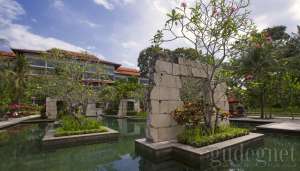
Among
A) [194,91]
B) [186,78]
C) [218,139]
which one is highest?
[186,78]

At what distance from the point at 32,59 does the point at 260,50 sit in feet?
113

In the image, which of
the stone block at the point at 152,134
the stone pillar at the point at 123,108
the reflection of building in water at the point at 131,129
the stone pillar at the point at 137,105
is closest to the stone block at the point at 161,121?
the stone block at the point at 152,134

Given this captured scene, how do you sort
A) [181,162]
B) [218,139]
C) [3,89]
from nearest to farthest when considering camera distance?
1. [181,162]
2. [218,139]
3. [3,89]

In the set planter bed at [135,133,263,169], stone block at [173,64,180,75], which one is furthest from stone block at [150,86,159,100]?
planter bed at [135,133,263,169]

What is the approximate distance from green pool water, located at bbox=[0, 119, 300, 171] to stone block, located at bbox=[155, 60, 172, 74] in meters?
3.21

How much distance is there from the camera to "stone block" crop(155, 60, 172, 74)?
6824 millimetres

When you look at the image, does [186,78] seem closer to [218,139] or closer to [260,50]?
[218,139]

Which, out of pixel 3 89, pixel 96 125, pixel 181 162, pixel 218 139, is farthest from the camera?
pixel 3 89

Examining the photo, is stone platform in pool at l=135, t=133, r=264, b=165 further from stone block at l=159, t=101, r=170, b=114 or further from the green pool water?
stone block at l=159, t=101, r=170, b=114

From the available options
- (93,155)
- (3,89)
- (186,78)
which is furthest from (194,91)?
(3,89)

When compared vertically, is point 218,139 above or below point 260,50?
below

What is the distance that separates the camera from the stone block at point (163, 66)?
22.4 feet

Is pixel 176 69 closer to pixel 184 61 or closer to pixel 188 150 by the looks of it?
pixel 184 61

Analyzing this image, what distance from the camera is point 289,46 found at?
80.4ft
